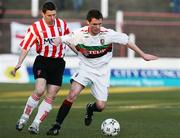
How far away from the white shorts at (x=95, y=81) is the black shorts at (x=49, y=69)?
1.16 ft

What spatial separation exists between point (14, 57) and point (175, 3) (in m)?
9.72

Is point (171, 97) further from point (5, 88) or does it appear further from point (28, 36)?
point (28, 36)

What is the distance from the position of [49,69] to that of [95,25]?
1.24m

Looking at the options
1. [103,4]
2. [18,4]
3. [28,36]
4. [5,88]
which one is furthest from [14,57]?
[28,36]

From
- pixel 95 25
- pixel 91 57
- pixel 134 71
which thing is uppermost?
pixel 95 25

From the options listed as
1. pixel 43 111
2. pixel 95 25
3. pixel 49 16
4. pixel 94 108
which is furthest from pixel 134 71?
pixel 95 25

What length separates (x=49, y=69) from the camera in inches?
488

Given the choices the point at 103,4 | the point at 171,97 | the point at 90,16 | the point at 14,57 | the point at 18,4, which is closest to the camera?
the point at 90,16

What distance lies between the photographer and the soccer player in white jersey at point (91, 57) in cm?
1194

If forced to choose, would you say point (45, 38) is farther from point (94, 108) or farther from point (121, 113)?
point (121, 113)

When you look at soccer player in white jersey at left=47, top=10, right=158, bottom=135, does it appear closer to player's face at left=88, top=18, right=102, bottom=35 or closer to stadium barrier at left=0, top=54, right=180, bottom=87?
player's face at left=88, top=18, right=102, bottom=35

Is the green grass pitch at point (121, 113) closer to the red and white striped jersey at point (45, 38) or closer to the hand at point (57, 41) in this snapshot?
the red and white striped jersey at point (45, 38)

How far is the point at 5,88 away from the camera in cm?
2439

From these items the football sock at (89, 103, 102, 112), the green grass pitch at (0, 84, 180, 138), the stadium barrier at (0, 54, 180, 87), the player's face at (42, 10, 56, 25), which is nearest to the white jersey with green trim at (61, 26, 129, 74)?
the player's face at (42, 10, 56, 25)
